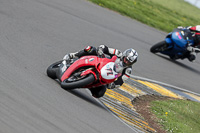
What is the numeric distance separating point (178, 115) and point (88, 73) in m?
2.99

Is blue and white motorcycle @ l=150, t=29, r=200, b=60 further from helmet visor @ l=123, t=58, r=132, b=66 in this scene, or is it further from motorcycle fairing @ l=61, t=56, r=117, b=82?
helmet visor @ l=123, t=58, r=132, b=66

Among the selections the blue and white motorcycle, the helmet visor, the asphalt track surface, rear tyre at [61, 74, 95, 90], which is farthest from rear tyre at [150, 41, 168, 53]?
rear tyre at [61, 74, 95, 90]

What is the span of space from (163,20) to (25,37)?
1290cm

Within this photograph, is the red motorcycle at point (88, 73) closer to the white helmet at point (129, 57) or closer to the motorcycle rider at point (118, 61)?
the motorcycle rider at point (118, 61)

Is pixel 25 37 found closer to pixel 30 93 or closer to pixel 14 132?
pixel 30 93

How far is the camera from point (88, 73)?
291 inches

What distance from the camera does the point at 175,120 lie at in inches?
349

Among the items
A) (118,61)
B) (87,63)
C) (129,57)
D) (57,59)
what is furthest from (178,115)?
(57,59)

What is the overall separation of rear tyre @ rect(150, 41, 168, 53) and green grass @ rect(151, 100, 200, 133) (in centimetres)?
415

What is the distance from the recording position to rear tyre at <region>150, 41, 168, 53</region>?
14.6m

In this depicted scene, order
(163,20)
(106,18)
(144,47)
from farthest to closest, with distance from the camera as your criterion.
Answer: (163,20), (106,18), (144,47)

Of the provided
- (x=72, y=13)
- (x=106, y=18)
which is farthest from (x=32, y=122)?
(x=106, y=18)

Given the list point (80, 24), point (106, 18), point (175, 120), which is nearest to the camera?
point (175, 120)

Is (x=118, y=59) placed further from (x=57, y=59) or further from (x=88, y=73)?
(x=57, y=59)
